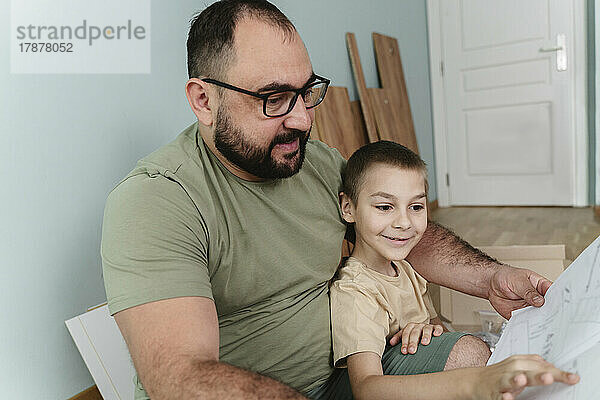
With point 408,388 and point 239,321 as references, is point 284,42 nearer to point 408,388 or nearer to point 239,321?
point 239,321

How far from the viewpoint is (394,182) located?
1.35 m

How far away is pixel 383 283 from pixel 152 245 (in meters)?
0.58

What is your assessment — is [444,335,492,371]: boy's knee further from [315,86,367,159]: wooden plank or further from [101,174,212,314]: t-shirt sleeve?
[315,86,367,159]: wooden plank

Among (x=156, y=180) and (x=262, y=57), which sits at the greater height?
(x=262, y=57)

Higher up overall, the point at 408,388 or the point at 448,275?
the point at 448,275

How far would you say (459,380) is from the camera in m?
0.89

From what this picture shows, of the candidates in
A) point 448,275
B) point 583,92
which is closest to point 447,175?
point 583,92

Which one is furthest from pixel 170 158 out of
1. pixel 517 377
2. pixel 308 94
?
pixel 517 377

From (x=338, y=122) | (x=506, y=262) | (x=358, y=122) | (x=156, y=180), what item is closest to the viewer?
(x=156, y=180)

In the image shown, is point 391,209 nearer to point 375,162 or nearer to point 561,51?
point 375,162

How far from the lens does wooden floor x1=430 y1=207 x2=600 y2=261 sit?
3426 mm

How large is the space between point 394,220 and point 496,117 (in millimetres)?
3701

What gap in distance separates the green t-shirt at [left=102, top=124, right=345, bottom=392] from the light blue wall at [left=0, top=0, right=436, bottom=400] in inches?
18.3

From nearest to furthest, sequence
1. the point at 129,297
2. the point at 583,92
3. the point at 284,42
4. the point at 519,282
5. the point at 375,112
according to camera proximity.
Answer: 1. the point at 129,297
2. the point at 284,42
3. the point at 519,282
4. the point at 375,112
5. the point at 583,92
